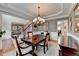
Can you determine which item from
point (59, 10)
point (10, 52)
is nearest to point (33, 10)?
point (59, 10)

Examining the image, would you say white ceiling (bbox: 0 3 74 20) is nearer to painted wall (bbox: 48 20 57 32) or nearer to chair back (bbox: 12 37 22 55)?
painted wall (bbox: 48 20 57 32)

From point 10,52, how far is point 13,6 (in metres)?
0.78

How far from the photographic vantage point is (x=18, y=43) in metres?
1.63

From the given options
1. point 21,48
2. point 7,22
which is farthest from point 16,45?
point 7,22

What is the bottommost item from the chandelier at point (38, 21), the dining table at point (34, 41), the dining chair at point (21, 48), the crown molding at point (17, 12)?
the dining chair at point (21, 48)

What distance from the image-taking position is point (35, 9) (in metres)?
1.63

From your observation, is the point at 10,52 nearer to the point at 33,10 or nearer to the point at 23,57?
the point at 23,57

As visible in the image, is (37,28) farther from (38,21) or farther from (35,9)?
(35,9)

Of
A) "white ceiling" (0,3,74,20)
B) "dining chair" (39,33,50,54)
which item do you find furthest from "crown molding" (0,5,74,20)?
"dining chair" (39,33,50,54)

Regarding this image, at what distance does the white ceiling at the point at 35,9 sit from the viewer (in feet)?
5.19

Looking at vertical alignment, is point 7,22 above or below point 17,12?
below

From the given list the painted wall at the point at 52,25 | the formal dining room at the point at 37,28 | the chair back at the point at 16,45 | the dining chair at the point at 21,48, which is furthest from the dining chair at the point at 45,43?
the chair back at the point at 16,45

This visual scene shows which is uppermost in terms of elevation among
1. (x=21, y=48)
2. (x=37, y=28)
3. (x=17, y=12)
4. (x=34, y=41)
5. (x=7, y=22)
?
(x=17, y=12)

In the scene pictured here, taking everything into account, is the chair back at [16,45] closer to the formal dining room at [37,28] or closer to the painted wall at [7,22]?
the formal dining room at [37,28]
